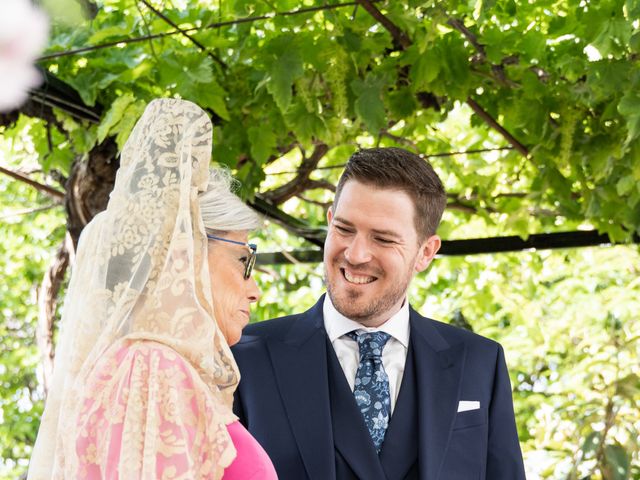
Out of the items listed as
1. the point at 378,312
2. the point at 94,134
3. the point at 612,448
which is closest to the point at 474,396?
the point at 378,312

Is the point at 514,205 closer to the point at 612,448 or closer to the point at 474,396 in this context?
the point at 612,448

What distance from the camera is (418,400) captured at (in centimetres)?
240

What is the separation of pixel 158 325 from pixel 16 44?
0.91 m

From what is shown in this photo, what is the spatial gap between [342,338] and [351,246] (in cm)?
25

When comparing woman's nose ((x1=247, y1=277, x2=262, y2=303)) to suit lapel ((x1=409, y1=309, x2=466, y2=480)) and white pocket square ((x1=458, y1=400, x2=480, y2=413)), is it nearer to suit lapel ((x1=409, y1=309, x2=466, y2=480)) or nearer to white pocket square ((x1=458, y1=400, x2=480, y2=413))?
suit lapel ((x1=409, y1=309, x2=466, y2=480))

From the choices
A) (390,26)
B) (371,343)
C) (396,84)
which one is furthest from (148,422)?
(396,84)

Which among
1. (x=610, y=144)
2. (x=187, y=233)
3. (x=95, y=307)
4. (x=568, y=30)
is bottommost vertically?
(x=95, y=307)

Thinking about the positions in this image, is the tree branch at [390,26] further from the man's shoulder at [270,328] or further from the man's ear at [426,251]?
the man's shoulder at [270,328]

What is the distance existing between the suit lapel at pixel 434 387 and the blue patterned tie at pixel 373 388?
9 centimetres

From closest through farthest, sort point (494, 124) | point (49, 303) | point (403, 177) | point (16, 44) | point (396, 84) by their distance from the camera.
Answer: point (16, 44), point (403, 177), point (396, 84), point (494, 124), point (49, 303)

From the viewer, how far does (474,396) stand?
249 centimetres

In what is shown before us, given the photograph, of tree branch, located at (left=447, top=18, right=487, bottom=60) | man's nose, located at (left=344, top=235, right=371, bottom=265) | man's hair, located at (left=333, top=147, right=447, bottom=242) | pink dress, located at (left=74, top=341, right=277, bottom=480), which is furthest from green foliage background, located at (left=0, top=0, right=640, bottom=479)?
pink dress, located at (left=74, top=341, right=277, bottom=480)

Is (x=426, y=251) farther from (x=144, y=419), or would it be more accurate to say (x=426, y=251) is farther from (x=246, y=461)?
(x=144, y=419)

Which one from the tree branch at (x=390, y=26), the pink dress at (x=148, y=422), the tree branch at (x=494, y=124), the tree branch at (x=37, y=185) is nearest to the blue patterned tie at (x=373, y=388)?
the pink dress at (x=148, y=422)
